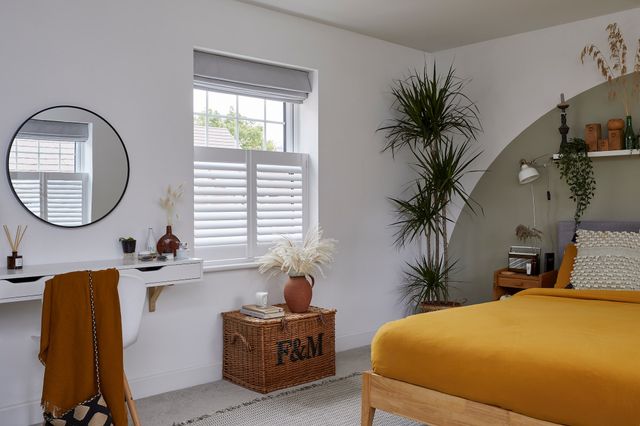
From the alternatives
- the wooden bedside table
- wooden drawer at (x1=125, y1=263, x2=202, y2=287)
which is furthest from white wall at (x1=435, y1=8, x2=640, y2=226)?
wooden drawer at (x1=125, y1=263, x2=202, y2=287)

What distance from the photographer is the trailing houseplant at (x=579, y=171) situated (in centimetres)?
473

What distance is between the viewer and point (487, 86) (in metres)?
5.41

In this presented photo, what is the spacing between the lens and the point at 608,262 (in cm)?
398

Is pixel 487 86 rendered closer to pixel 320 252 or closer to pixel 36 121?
pixel 320 252

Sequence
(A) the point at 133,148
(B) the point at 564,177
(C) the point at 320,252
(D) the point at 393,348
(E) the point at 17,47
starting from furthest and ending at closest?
1. (B) the point at 564,177
2. (C) the point at 320,252
3. (A) the point at 133,148
4. (E) the point at 17,47
5. (D) the point at 393,348

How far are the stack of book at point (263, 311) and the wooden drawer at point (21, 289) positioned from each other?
1.39 m

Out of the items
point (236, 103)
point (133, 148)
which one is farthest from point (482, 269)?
point (133, 148)

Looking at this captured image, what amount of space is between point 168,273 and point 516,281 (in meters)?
2.63

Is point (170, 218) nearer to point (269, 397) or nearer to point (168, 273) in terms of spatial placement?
point (168, 273)

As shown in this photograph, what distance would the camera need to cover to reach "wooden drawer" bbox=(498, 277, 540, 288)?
4.68 metres

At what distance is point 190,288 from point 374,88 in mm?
2330

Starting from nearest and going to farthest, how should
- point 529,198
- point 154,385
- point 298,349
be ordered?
point 154,385, point 298,349, point 529,198

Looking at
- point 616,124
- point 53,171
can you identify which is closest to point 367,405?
point 53,171

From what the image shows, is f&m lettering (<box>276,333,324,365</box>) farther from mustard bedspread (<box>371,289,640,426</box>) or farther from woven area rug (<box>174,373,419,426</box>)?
mustard bedspread (<box>371,289,640,426</box>)
